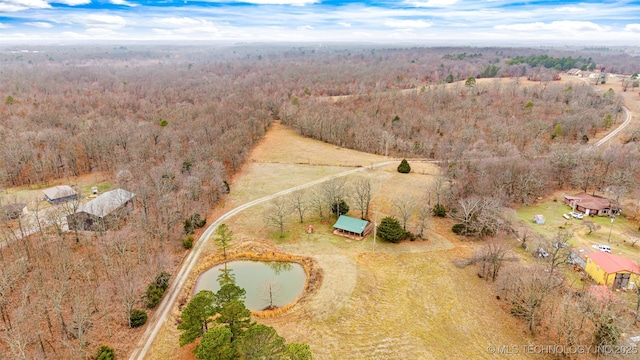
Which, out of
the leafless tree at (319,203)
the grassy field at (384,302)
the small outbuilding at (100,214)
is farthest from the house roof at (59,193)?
the leafless tree at (319,203)

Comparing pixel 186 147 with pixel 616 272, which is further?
pixel 186 147

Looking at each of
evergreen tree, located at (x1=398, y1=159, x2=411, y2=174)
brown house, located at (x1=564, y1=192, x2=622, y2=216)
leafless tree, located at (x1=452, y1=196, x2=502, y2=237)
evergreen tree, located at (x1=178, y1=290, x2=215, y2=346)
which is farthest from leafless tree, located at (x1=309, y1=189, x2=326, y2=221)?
brown house, located at (x1=564, y1=192, x2=622, y2=216)

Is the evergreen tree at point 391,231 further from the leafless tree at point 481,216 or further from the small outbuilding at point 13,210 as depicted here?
the small outbuilding at point 13,210

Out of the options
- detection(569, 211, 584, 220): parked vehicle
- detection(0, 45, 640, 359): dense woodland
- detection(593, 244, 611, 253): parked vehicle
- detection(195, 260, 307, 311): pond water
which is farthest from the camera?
detection(569, 211, 584, 220): parked vehicle

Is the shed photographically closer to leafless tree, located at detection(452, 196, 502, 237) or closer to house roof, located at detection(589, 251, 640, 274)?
leafless tree, located at detection(452, 196, 502, 237)

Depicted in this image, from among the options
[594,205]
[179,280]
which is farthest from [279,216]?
[594,205]

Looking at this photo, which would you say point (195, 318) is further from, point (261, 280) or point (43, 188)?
point (43, 188)
